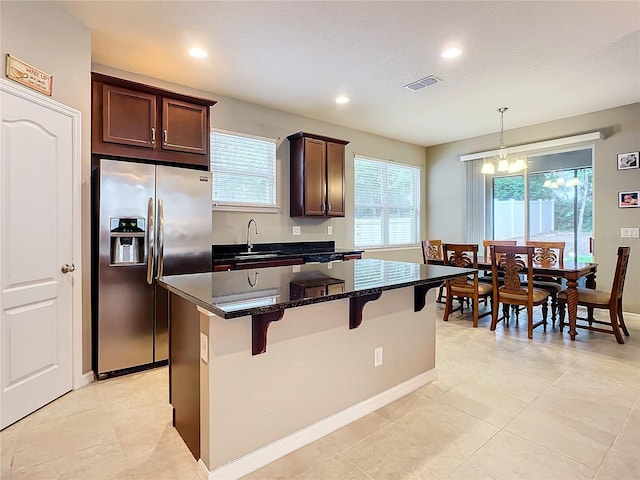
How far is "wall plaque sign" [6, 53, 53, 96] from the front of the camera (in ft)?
7.21

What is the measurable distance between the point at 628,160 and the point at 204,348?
5.57 meters

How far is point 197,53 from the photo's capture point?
3.14m

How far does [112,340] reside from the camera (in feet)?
9.29

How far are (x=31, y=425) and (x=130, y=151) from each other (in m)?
2.08

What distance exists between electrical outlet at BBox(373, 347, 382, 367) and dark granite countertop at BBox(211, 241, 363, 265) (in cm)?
185

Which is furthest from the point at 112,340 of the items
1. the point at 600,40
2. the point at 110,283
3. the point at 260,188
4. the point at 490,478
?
the point at 600,40

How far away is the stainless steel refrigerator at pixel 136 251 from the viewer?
2.79 meters

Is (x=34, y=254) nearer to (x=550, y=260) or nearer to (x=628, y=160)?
(x=550, y=260)

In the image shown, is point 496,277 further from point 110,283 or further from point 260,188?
point 110,283

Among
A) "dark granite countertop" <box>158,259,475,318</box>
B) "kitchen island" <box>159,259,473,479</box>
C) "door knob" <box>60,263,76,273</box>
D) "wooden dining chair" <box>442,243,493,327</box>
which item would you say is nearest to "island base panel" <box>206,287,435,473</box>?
"kitchen island" <box>159,259,473,479</box>

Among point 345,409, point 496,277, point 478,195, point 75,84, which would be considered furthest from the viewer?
point 478,195

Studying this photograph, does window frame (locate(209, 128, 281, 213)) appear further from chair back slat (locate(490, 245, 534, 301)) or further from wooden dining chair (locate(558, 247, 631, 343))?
wooden dining chair (locate(558, 247, 631, 343))

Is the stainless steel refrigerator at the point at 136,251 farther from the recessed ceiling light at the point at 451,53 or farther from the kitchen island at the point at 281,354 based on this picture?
the recessed ceiling light at the point at 451,53

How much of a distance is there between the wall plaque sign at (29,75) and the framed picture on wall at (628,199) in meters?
6.20
